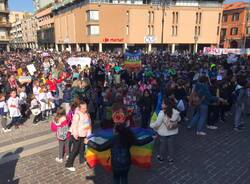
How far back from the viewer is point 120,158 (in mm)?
4113

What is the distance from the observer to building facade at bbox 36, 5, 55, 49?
286 feet

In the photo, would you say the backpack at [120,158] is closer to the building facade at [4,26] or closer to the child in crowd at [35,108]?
the child in crowd at [35,108]

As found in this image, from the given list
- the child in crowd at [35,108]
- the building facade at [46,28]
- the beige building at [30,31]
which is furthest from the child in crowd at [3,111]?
the beige building at [30,31]

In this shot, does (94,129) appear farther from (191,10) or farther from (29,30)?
(29,30)

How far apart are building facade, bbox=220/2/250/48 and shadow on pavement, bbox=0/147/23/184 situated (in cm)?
7048

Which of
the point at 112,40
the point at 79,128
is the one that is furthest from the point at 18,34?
the point at 79,128

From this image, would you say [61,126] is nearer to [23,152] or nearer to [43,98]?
[23,152]

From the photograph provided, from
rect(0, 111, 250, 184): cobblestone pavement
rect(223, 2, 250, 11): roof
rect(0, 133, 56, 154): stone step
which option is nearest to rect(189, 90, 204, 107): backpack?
rect(0, 111, 250, 184): cobblestone pavement

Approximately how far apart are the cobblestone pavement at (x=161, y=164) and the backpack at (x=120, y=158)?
142 cm

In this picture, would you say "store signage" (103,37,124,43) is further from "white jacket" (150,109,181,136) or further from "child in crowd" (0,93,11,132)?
"white jacket" (150,109,181,136)

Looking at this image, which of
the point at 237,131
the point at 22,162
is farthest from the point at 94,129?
the point at 237,131

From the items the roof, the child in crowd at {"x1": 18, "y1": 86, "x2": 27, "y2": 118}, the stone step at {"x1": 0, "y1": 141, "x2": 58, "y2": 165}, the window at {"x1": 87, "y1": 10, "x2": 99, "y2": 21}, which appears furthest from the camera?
the roof

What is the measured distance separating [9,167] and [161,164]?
3.90 metres

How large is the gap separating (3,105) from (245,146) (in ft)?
26.7
